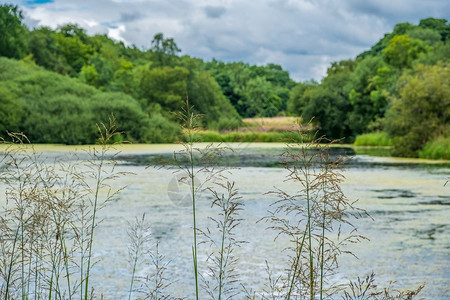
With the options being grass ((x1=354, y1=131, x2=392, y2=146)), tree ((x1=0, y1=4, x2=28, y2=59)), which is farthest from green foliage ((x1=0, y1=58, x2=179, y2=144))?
grass ((x1=354, y1=131, x2=392, y2=146))

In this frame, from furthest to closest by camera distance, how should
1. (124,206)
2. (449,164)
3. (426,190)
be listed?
1. (449,164)
2. (426,190)
3. (124,206)

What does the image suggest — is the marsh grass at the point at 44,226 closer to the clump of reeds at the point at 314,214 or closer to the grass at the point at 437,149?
the clump of reeds at the point at 314,214

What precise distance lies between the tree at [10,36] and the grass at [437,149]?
111 ft

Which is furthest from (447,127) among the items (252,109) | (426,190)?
(252,109)

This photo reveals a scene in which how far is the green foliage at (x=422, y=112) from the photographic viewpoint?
76.2 ft

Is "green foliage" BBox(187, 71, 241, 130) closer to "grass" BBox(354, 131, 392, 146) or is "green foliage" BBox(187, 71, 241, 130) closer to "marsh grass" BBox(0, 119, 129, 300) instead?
"grass" BBox(354, 131, 392, 146)

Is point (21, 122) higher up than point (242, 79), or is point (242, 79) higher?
point (242, 79)

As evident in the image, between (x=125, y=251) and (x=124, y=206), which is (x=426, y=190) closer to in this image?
(x=124, y=206)

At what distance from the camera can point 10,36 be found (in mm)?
47594

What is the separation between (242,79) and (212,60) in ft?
56.5

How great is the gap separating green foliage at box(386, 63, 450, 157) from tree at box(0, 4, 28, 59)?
32.4m

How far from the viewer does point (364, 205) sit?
1098 cm

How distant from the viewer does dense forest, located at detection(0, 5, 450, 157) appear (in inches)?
958

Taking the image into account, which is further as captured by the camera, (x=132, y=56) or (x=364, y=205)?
(x=132, y=56)
